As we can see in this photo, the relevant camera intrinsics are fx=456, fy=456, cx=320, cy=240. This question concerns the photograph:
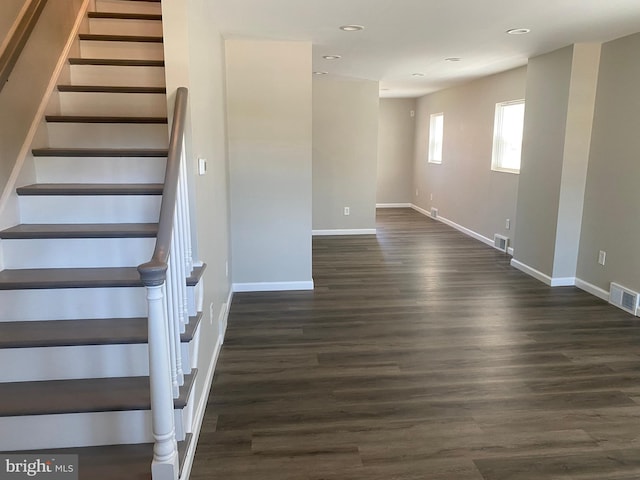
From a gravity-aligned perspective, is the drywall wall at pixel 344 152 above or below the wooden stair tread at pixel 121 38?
below

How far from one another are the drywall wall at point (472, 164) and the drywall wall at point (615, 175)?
3.24 ft

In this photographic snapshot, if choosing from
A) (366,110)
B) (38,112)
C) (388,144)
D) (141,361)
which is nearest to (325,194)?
(366,110)

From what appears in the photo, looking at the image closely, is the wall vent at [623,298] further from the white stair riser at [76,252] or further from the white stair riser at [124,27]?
the white stair riser at [124,27]

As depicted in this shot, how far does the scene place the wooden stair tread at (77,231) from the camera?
91.1 inches

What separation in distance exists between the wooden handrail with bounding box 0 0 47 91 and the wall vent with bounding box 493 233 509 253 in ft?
18.4

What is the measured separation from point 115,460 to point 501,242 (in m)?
5.63

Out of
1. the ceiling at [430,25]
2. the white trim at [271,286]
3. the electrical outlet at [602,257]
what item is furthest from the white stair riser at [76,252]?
the electrical outlet at [602,257]

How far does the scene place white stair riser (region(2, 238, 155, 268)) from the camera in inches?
92.0

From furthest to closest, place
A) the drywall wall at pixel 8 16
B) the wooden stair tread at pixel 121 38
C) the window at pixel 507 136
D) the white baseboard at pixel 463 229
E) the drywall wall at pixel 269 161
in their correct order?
1. the white baseboard at pixel 463 229
2. the window at pixel 507 136
3. the drywall wall at pixel 269 161
4. the wooden stair tread at pixel 121 38
5. the drywall wall at pixel 8 16

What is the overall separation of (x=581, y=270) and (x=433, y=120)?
5.09 meters

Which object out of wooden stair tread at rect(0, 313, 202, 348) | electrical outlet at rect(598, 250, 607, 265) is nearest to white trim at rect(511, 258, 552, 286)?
electrical outlet at rect(598, 250, 607, 265)

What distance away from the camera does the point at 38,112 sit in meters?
2.87

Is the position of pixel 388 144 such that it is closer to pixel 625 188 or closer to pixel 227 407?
pixel 625 188

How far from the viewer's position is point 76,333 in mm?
2078
